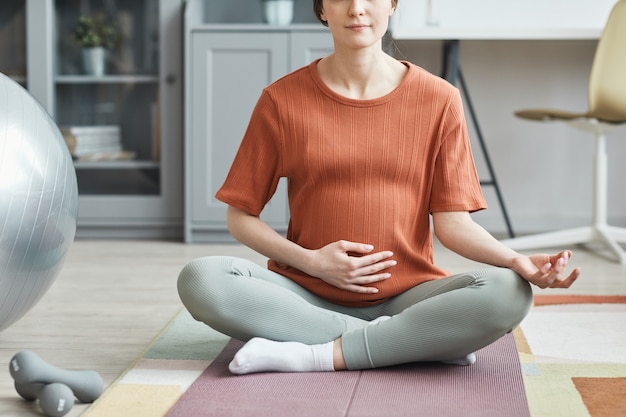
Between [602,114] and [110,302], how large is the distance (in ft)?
6.02

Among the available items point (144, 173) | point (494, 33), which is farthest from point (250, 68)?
point (494, 33)

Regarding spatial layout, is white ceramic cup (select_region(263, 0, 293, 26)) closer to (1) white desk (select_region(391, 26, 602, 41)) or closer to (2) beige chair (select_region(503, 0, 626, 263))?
(1) white desk (select_region(391, 26, 602, 41))

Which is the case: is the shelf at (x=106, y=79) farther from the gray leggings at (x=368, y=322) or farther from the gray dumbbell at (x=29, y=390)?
the gray dumbbell at (x=29, y=390)

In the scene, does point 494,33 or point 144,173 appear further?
point 144,173

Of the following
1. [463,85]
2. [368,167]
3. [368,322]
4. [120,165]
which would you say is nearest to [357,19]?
[368,167]

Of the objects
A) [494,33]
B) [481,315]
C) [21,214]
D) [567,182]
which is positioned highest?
[494,33]

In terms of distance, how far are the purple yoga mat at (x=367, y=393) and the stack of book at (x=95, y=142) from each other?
211cm

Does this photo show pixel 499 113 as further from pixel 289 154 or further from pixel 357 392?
pixel 357 392

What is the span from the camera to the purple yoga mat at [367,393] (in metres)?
1.41

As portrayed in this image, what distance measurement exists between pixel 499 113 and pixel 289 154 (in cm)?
231

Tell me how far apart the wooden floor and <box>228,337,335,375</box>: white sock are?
235mm

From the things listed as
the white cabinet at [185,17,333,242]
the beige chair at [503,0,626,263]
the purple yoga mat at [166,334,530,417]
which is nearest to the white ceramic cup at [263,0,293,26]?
the white cabinet at [185,17,333,242]

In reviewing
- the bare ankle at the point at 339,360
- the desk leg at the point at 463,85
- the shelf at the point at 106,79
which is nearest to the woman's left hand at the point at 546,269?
the bare ankle at the point at 339,360

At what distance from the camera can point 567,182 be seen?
3941 mm
